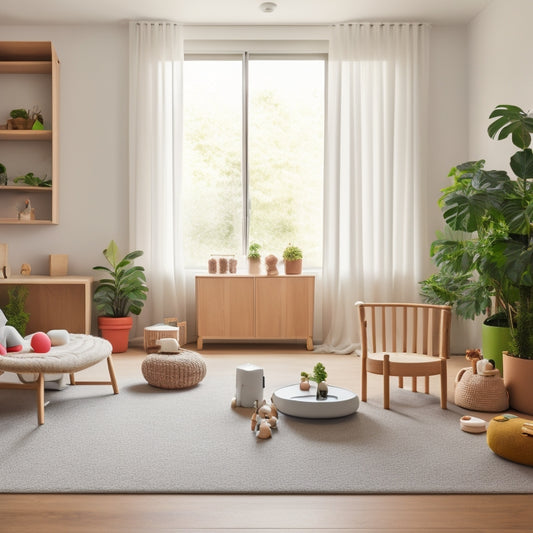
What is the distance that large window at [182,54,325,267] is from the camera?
17.9 ft

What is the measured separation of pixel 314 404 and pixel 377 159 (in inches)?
115

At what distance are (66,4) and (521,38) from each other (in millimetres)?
3604

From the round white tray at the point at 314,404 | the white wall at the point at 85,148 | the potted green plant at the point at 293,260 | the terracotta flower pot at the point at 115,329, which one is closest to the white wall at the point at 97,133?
the white wall at the point at 85,148

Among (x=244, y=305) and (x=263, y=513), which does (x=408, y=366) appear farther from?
(x=244, y=305)

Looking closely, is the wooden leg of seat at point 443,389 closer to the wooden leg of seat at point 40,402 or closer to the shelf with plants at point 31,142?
the wooden leg of seat at point 40,402

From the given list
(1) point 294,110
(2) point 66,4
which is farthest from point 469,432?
(2) point 66,4

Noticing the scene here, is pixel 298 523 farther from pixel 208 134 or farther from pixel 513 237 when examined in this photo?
pixel 208 134

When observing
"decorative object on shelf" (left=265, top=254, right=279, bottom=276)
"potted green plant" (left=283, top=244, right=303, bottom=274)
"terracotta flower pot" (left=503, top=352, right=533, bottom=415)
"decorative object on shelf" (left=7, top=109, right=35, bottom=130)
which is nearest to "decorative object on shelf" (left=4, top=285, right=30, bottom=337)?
"decorative object on shelf" (left=7, top=109, right=35, bottom=130)

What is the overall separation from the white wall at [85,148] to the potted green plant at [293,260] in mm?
1680

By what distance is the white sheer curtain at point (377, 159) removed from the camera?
17.0ft

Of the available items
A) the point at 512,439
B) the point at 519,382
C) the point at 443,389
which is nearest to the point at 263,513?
the point at 512,439

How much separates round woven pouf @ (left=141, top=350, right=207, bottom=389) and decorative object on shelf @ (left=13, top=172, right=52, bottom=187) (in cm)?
228

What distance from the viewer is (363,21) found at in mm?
→ 5227

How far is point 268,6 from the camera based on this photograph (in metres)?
4.82
